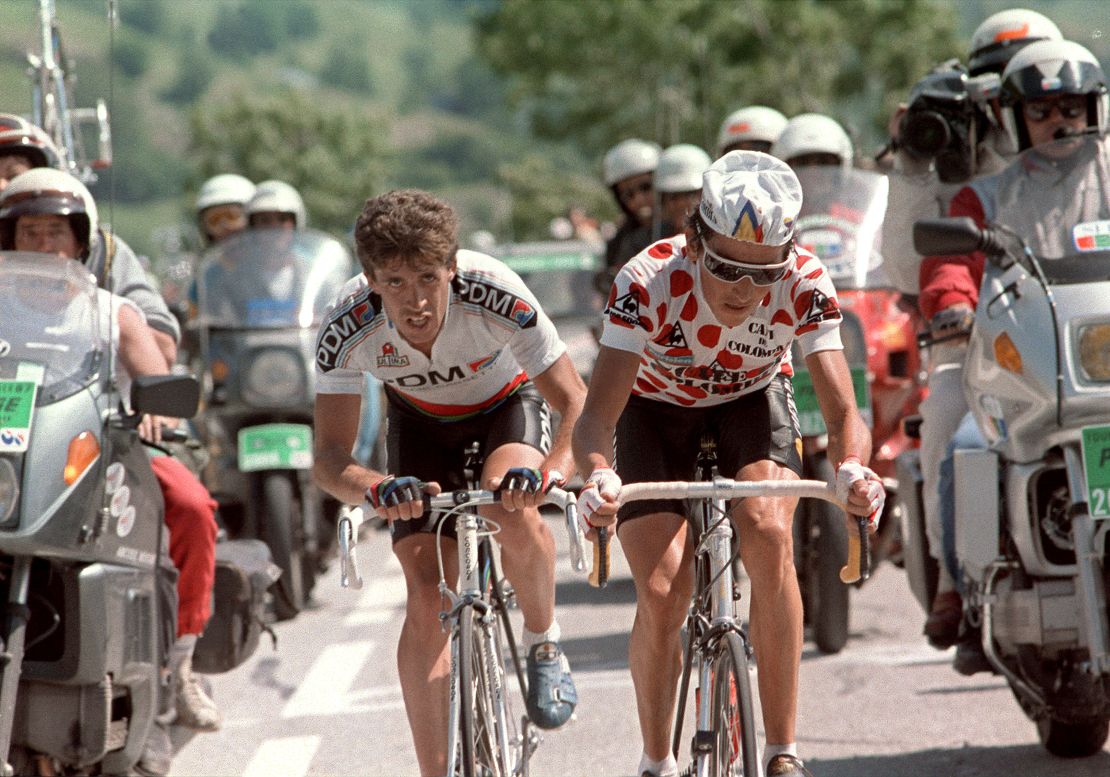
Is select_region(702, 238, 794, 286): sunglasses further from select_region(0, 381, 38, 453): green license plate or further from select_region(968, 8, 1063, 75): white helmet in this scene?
select_region(968, 8, 1063, 75): white helmet

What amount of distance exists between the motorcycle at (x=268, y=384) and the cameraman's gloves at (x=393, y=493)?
222 inches

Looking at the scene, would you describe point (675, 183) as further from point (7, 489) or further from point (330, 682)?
point (7, 489)

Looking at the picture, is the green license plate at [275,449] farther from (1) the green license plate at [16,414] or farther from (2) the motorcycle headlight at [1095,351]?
(2) the motorcycle headlight at [1095,351]

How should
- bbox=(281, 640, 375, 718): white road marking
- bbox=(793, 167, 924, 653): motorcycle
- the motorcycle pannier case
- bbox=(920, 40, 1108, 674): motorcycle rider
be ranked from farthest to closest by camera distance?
bbox=(793, 167, 924, 653): motorcycle < bbox=(281, 640, 375, 718): white road marking < the motorcycle pannier case < bbox=(920, 40, 1108, 674): motorcycle rider

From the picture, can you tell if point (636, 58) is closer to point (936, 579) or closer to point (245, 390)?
point (245, 390)

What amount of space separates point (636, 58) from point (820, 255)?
40800 mm

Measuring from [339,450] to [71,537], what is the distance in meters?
1.10

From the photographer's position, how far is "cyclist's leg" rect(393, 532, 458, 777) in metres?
5.72

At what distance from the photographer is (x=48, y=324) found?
686 centimetres

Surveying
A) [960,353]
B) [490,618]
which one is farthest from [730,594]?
[960,353]

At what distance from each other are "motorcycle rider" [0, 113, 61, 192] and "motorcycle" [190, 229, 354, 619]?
9.82ft

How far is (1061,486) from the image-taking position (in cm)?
671

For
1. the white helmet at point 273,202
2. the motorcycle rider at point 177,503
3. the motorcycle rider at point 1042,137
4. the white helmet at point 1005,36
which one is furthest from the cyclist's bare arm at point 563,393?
the white helmet at point 273,202

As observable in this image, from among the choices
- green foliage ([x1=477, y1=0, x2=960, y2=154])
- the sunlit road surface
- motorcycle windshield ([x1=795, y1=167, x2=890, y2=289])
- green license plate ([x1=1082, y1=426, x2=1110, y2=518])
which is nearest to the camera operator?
the sunlit road surface
